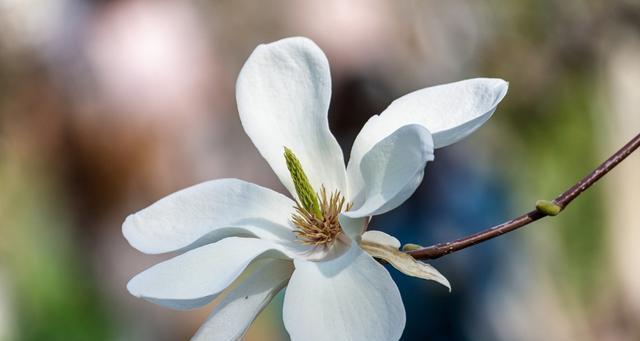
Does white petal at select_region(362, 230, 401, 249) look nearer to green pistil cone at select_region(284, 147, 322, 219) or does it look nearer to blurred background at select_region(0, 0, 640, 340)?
green pistil cone at select_region(284, 147, 322, 219)

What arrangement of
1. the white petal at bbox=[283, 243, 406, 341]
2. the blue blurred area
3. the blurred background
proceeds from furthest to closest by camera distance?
the blurred background, the blue blurred area, the white petal at bbox=[283, 243, 406, 341]

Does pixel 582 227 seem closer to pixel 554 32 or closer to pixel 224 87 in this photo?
pixel 554 32

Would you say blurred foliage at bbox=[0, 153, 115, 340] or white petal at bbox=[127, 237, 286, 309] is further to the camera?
blurred foliage at bbox=[0, 153, 115, 340]

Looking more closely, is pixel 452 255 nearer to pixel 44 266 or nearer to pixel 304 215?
pixel 44 266

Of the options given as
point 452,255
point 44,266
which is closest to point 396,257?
point 452,255

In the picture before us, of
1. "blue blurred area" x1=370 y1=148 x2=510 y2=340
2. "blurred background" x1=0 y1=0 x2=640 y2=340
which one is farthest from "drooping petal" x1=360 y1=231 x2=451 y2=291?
"blurred background" x1=0 y1=0 x2=640 y2=340

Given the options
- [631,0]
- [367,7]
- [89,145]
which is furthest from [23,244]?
[631,0]
